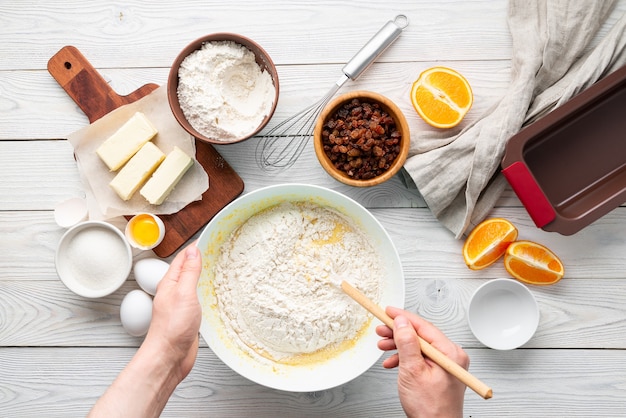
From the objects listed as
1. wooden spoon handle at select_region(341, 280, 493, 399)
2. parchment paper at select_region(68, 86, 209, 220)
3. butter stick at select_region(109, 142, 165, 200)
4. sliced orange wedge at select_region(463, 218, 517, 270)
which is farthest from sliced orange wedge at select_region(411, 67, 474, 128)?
butter stick at select_region(109, 142, 165, 200)

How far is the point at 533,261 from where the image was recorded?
1.60m

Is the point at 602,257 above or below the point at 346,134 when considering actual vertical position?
below

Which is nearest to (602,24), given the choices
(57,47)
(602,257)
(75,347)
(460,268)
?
(602,257)

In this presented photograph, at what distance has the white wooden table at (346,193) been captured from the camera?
1669 mm

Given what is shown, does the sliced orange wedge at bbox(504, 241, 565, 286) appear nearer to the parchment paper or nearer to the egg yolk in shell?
the parchment paper

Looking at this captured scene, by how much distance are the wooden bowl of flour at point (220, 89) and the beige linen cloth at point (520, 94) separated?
0.46 metres

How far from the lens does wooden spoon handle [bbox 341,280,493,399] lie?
117cm

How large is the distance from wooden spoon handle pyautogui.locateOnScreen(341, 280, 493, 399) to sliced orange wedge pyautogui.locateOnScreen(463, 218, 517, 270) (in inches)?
13.7

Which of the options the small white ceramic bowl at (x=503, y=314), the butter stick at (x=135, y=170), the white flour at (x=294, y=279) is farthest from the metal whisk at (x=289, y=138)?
the small white ceramic bowl at (x=503, y=314)

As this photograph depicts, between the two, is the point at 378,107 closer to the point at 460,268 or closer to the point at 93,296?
the point at 460,268

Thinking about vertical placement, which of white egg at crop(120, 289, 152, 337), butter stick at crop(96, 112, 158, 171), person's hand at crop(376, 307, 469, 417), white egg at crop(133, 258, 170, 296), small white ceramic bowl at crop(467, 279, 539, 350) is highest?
butter stick at crop(96, 112, 158, 171)

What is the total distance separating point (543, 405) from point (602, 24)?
1.15 m

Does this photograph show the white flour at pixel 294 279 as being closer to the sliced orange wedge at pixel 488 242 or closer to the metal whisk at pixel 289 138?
the metal whisk at pixel 289 138

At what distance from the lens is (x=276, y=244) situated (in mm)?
1539
